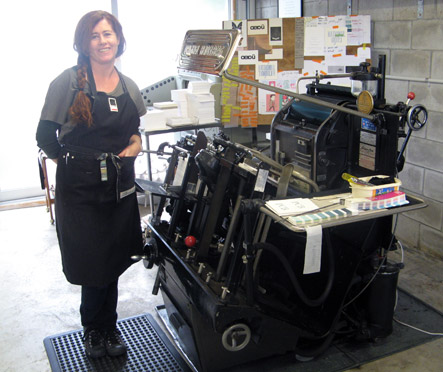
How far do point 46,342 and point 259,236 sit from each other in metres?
1.27

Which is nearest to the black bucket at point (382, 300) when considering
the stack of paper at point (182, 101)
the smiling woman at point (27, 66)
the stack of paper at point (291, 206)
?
the stack of paper at point (291, 206)

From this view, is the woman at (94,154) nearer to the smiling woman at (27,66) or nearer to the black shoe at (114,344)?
the black shoe at (114,344)

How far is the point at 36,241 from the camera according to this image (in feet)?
12.8

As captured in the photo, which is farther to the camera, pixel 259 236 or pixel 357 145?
pixel 357 145

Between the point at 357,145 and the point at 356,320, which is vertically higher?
the point at 357,145

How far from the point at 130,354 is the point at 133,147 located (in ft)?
3.28

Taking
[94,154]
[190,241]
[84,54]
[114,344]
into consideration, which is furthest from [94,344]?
[84,54]

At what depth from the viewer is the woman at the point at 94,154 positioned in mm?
2238

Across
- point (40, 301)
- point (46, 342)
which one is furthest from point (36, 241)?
point (46, 342)

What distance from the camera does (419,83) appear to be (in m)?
3.39

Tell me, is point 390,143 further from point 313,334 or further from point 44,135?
point 44,135

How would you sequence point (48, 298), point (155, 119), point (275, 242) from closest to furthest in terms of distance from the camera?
point (275, 242) → point (48, 298) → point (155, 119)

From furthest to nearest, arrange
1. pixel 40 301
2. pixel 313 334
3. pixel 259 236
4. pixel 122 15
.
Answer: pixel 122 15 → pixel 40 301 → pixel 313 334 → pixel 259 236

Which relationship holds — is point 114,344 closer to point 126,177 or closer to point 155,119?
point 126,177
